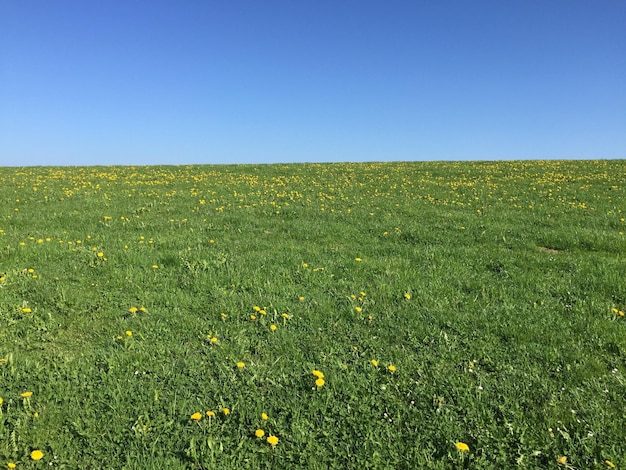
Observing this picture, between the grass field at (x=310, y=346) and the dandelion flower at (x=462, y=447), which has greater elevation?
the grass field at (x=310, y=346)

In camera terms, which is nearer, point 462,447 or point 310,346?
point 462,447

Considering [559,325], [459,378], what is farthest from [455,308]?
[459,378]

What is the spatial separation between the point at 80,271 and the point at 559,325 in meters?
7.58

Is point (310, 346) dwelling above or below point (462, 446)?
above

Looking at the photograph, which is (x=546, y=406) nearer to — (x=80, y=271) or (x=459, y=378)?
(x=459, y=378)

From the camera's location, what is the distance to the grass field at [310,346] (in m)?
3.55

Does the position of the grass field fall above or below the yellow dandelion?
above

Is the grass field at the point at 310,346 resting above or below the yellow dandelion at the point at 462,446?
above

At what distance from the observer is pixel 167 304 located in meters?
5.97

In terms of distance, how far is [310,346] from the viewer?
16.7ft

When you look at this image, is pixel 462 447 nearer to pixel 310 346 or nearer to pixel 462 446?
pixel 462 446

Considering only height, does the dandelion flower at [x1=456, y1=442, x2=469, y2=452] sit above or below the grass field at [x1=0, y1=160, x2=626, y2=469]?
below

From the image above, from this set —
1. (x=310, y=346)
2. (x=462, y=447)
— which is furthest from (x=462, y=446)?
(x=310, y=346)

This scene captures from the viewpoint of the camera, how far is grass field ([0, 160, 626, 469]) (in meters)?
3.55
